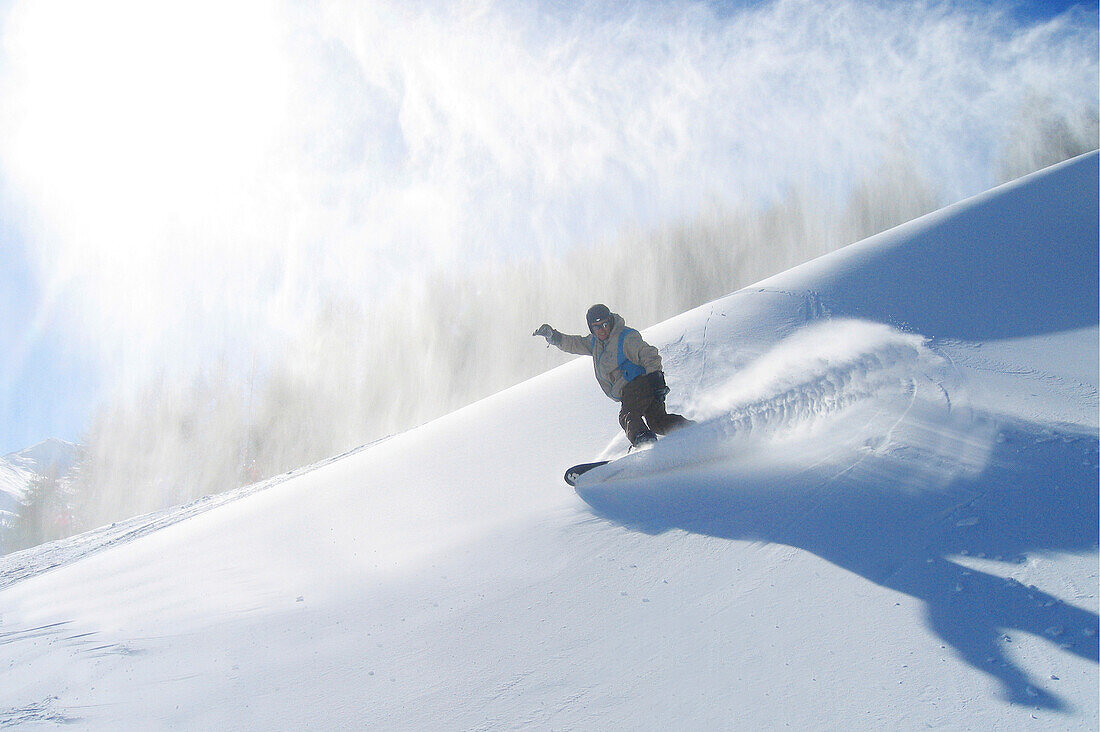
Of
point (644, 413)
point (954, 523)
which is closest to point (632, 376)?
point (644, 413)

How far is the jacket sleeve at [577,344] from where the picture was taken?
5.25 m

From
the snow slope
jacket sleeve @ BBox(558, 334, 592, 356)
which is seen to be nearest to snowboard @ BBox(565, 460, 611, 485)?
the snow slope

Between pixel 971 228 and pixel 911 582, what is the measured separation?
689 centimetres

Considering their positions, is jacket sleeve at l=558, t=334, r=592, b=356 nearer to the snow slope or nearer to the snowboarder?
the snowboarder

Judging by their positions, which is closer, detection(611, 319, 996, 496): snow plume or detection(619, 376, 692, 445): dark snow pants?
detection(611, 319, 996, 496): snow plume

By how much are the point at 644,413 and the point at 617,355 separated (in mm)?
525

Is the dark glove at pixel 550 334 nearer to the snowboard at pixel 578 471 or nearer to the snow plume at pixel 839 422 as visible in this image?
the snowboard at pixel 578 471

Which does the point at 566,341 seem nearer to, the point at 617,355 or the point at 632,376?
the point at 617,355

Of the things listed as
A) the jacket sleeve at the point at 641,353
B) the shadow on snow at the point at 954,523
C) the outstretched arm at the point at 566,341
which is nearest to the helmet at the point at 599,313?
the jacket sleeve at the point at 641,353

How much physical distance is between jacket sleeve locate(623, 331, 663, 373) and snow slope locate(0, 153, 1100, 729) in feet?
1.99

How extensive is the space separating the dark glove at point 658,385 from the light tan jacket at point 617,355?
41mm

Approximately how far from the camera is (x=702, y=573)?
9.46 feet

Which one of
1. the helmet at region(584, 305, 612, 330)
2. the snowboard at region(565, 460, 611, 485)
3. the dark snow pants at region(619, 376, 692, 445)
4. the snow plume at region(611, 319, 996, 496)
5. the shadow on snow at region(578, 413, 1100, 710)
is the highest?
the helmet at region(584, 305, 612, 330)

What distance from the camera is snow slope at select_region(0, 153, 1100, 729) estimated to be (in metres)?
2.09
